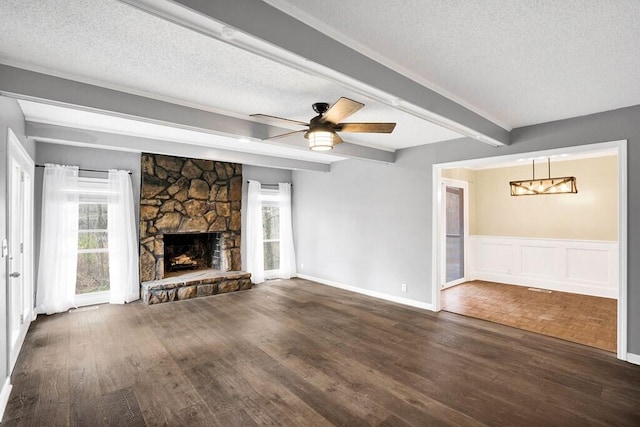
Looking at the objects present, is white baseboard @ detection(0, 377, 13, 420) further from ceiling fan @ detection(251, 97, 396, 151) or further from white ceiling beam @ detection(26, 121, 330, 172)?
ceiling fan @ detection(251, 97, 396, 151)

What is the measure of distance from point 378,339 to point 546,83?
2964 millimetres

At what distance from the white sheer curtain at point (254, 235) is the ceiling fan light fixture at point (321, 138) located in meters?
3.77

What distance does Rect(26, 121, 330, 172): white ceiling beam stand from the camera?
3949 millimetres

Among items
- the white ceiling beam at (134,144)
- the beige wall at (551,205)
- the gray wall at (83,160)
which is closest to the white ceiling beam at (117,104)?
the white ceiling beam at (134,144)

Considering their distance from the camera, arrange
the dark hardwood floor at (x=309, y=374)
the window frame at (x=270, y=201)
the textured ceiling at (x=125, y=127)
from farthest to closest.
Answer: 1. the window frame at (x=270, y=201)
2. the textured ceiling at (x=125, y=127)
3. the dark hardwood floor at (x=309, y=374)

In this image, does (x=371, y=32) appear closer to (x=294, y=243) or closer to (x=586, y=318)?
(x=586, y=318)

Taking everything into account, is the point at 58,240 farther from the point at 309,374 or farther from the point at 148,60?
the point at 309,374

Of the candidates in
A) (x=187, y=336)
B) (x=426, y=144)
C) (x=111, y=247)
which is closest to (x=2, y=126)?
(x=187, y=336)

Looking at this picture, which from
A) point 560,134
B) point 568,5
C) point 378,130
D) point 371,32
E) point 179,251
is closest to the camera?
point 568,5

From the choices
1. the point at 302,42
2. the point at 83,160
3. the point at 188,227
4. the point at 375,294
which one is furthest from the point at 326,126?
the point at 83,160

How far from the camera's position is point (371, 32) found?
6.31 ft

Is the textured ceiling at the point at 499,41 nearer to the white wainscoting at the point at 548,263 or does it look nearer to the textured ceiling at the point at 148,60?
the textured ceiling at the point at 148,60

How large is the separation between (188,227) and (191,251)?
2.57ft

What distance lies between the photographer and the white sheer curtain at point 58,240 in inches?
182
